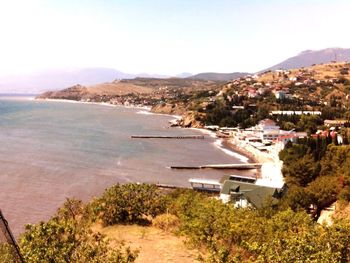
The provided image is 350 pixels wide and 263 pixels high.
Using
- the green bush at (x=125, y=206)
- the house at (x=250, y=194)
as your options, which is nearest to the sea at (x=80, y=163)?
the house at (x=250, y=194)

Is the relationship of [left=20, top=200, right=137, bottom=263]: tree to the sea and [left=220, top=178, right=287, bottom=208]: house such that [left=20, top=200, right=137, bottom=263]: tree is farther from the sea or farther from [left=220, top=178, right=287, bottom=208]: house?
[left=220, top=178, right=287, bottom=208]: house

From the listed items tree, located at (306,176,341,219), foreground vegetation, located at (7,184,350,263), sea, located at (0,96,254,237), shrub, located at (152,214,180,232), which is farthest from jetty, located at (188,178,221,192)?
shrub, located at (152,214,180,232)

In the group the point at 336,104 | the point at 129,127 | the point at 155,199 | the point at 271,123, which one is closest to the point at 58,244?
the point at 155,199

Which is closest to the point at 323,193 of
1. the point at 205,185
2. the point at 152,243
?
the point at 205,185

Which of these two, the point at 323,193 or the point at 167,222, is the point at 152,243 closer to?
the point at 167,222

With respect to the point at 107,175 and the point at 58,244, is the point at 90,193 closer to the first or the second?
the point at 107,175
